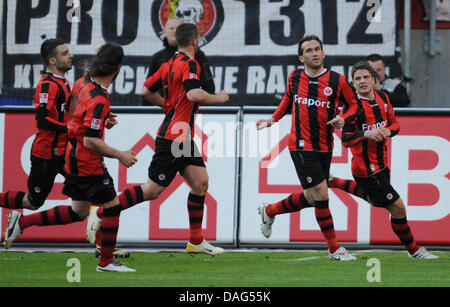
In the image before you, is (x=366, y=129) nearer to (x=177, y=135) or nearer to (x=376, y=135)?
(x=376, y=135)

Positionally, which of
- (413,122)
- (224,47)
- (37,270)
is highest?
(224,47)

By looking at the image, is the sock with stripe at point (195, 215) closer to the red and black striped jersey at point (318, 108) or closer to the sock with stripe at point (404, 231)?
the red and black striped jersey at point (318, 108)

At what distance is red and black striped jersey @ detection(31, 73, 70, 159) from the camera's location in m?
9.33

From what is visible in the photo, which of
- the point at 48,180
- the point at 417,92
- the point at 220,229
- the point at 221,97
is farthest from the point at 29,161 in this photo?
the point at 417,92

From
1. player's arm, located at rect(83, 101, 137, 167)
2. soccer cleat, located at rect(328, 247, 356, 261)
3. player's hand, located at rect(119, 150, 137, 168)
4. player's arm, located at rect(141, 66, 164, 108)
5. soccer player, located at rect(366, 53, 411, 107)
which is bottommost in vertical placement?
soccer cleat, located at rect(328, 247, 356, 261)

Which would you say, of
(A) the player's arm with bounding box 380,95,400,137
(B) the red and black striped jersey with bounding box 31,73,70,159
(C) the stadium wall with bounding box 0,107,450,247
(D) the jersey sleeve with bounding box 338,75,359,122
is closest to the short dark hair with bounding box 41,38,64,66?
(B) the red and black striped jersey with bounding box 31,73,70,159

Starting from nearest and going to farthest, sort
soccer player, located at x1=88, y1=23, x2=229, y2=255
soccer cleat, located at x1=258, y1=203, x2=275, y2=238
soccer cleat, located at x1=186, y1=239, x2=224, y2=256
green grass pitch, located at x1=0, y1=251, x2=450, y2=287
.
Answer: green grass pitch, located at x1=0, y1=251, x2=450, y2=287
soccer player, located at x1=88, y1=23, x2=229, y2=255
soccer cleat, located at x1=186, y1=239, x2=224, y2=256
soccer cleat, located at x1=258, y1=203, x2=275, y2=238

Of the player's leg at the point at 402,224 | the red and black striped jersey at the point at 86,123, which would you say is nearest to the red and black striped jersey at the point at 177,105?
the red and black striped jersey at the point at 86,123

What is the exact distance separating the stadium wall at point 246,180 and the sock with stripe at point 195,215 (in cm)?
120

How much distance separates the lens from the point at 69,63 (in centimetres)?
959

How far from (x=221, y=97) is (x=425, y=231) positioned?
3281 millimetres

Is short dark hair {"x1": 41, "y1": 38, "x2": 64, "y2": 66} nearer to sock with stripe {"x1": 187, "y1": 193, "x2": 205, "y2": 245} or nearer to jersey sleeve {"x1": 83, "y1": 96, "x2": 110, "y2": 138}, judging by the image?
sock with stripe {"x1": 187, "y1": 193, "x2": 205, "y2": 245}

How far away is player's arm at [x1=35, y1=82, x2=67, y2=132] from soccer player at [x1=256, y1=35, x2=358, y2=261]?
94.4 inches

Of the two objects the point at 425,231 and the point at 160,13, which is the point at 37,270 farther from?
the point at 160,13
